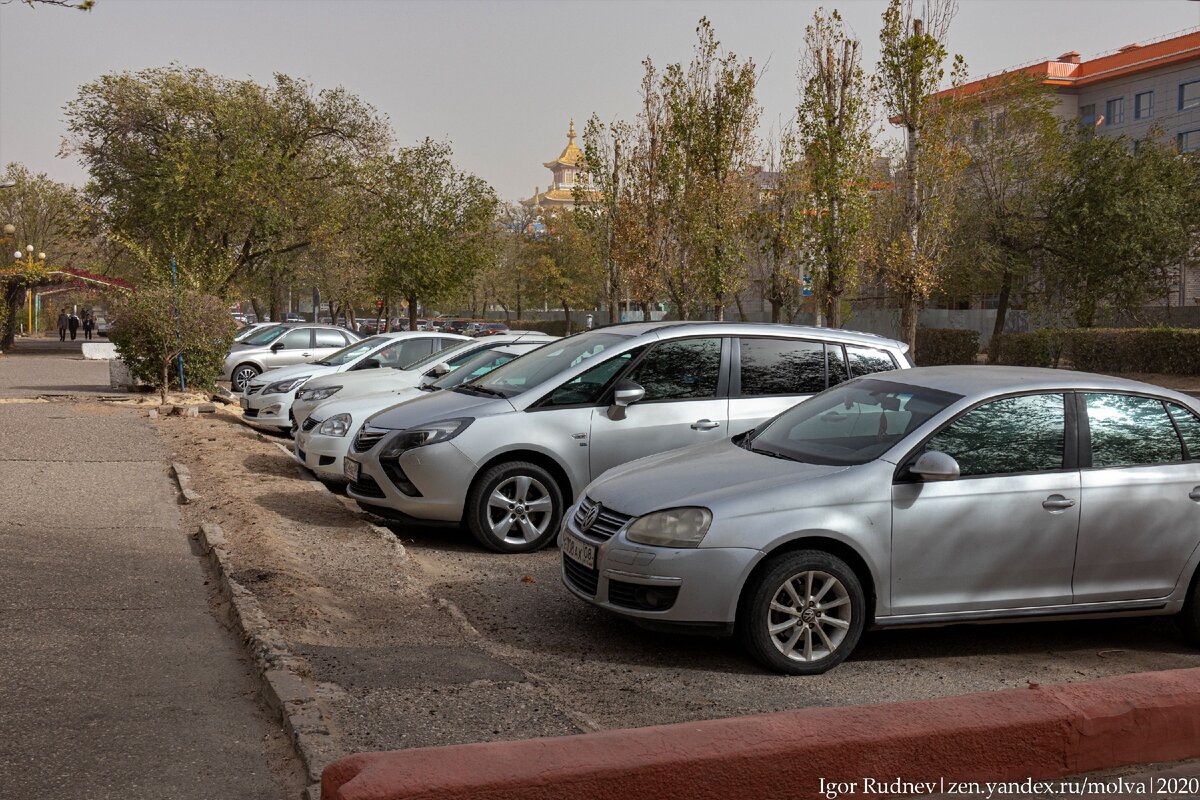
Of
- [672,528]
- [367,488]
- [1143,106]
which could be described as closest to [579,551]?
[672,528]

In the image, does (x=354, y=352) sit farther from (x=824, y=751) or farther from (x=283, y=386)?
(x=824, y=751)

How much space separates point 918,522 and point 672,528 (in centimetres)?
123

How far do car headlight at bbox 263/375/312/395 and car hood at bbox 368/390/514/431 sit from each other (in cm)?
698

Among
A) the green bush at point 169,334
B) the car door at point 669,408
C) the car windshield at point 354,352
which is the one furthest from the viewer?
the green bush at point 169,334

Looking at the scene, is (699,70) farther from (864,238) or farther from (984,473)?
(984,473)

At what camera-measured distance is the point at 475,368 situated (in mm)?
11688

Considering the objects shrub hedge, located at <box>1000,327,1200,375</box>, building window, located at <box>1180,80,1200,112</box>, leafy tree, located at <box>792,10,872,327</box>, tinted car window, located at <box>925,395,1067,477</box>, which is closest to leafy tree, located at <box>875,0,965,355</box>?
leafy tree, located at <box>792,10,872,327</box>

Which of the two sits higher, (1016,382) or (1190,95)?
(1190,95)

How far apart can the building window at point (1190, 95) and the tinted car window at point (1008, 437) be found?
69640 mm

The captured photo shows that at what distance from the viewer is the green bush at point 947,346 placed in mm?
38469

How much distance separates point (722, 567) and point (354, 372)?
9265 millimetres

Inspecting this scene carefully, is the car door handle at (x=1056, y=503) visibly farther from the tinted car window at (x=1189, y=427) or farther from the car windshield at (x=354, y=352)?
the car windshield at (x=354, y=352)

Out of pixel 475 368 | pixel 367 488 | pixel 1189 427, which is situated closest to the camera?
pixel 1189 427

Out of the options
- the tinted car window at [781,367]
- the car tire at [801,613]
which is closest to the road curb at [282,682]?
the car tire at [801,613]
